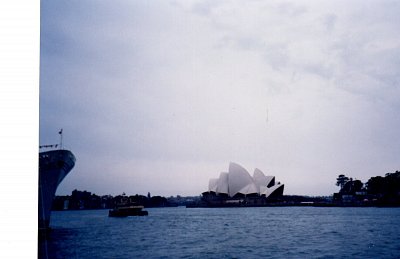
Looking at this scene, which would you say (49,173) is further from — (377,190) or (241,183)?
(377,190)

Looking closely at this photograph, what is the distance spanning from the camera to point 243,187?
68.8 metres

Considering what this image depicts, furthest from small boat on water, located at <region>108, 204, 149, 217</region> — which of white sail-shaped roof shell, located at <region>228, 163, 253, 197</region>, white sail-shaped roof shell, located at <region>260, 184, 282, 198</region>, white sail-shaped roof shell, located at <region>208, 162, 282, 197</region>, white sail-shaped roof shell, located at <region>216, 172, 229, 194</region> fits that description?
white sail-shaped roof shell, located at <region>260, 184, 282, 198</region>

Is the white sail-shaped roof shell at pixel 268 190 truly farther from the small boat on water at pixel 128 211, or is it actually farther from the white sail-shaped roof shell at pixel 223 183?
the small boat on water at pixel 128 211

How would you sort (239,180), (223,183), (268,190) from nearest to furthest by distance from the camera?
(239,180)
(223,183)
(268,190)

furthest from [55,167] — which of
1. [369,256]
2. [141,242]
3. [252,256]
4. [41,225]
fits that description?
[369,256]

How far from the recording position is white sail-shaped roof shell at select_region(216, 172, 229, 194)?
73094 millimetres

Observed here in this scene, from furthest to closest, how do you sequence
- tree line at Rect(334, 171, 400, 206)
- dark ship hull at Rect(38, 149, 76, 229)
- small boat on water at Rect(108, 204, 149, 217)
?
1. tree line at Rect(334, 171, 400, 206)
2. small boat on water at Rect(108, 204, 149, 217)
3. dark ship hull at Rect(38, 149, 76, 229)

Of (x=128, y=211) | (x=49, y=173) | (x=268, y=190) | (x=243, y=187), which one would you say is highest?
(x=49, y=173)

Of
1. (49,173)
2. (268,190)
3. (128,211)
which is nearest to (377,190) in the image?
(268,190)

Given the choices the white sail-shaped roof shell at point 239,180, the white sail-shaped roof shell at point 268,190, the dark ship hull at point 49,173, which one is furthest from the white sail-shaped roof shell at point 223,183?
the dark ship hull at point 49,173

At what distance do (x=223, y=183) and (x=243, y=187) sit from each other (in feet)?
18.7

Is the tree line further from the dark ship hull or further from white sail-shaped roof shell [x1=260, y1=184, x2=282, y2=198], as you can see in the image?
the dark ship hull

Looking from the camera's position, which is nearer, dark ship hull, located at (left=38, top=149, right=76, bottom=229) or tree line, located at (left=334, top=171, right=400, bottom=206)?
dark ship hull, located at (left=38, top=149, right=76, bottom=229)

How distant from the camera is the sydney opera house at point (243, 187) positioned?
68.2 metres
